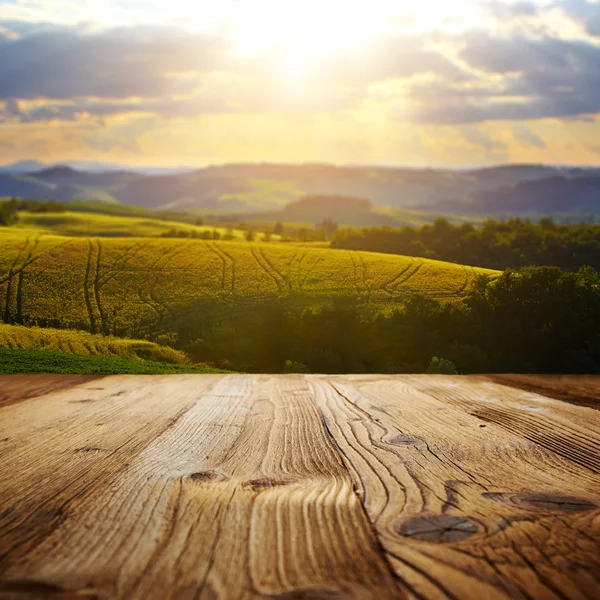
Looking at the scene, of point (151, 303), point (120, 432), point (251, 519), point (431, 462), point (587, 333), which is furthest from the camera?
point (151, 303)

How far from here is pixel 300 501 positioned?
4.74 feet

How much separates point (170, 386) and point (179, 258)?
76.0 ft

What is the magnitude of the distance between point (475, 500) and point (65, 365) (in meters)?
7.23

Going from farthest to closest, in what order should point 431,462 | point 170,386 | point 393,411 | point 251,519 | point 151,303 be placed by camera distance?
point 151,303 → point 170,386 → point 393,411 → point 431,462 → point 251,519

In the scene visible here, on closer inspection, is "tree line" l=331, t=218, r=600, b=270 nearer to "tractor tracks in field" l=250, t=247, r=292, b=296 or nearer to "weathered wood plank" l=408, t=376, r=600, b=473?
"tractor tracks in field" l=250, t=247, r=292, b=296

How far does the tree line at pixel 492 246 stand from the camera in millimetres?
23156

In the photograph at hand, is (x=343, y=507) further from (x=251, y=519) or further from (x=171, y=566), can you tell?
(x=171, y=566)

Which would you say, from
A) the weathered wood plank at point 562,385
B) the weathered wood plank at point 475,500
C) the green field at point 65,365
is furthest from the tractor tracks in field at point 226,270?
the weathered wood plank at point 475,500

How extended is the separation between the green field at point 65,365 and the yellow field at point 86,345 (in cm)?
102

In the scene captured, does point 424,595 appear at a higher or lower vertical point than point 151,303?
higher

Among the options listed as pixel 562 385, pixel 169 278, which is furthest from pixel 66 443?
pixel 169 278

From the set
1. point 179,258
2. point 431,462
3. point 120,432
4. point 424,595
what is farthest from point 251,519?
point 179,258

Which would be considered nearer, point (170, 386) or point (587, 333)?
point (170, 386)

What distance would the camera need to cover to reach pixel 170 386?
3609 mm
